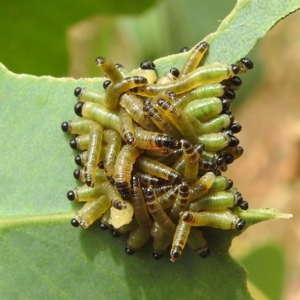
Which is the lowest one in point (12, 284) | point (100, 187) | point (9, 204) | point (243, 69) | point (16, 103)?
point (12, 284)

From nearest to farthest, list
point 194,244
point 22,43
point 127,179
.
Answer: point 127,179
point 194,244
point 22,43

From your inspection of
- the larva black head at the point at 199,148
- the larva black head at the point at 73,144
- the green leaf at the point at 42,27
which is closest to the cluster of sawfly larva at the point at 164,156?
the larva black head at the point at 199,148

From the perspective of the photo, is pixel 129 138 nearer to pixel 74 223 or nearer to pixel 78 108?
pixel 78 108

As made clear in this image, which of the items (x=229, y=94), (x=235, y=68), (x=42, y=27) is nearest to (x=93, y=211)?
(x=229, y=94)

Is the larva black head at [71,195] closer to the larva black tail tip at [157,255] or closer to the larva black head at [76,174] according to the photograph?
the larva black head at [76,174]

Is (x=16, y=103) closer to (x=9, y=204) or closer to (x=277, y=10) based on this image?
(x=9, y=204)

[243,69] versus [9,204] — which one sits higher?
[243,69]

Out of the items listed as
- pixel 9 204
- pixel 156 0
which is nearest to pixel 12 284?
pixel 9 204
